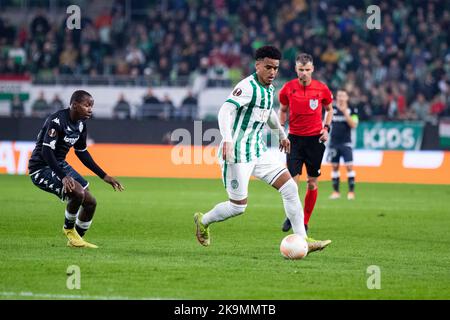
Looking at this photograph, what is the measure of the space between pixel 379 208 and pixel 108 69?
17873 millimetres

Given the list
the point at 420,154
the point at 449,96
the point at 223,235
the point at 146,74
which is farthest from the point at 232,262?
the point at 146,74

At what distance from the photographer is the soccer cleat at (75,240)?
1142cm

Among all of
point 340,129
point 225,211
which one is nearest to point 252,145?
point 225,211

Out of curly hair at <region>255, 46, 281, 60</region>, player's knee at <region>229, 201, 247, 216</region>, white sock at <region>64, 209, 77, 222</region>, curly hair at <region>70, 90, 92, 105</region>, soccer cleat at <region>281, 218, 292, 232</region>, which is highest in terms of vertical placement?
curly hair at <region>255, 46, 281, 60</region>

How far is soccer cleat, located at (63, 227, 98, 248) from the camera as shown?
37.5 ft

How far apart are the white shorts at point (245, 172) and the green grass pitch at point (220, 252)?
2.48 ft

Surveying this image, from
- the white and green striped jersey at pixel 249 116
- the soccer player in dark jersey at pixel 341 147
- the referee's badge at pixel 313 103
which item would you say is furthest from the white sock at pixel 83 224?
the soccer player in dark jersey at pixel 341 147

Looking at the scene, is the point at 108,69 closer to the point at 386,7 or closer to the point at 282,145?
the point at 386,7

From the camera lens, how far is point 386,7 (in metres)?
32.3

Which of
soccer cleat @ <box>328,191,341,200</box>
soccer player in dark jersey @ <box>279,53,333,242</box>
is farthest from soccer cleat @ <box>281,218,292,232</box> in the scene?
soccer cleat @ <box>328,191,341,200</box>

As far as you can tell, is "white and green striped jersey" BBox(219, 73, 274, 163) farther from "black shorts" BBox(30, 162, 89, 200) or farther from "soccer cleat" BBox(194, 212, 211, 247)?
"black shorts" BBox(30, 162, 89, 200)

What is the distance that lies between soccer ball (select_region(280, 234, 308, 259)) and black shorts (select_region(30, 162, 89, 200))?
2555 millimetres

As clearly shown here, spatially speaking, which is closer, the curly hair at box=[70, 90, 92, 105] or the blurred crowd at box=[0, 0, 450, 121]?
the curly hair at box=[70, 90, 92, 105]

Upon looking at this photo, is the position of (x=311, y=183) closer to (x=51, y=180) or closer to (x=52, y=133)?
(x=51, y=180)
